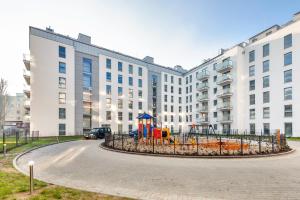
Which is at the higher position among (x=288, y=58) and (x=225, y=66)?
(x=225, y=66)

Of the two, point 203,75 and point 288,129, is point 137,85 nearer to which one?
point 203,75

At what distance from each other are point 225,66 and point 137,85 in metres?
22.5

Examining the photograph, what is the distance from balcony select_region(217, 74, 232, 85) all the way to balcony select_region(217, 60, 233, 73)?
5.23ft

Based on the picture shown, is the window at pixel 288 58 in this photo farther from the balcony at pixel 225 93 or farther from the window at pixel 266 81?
the balcony at pixel 225 93

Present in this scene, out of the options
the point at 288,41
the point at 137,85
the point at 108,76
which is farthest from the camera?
the point at 137,85

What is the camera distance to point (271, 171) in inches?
336

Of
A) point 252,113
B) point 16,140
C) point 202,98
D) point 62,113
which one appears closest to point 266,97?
point 252,113

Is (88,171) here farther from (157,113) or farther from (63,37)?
(157,113)

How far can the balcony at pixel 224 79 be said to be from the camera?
127 ft

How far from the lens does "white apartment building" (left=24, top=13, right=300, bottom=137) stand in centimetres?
3197

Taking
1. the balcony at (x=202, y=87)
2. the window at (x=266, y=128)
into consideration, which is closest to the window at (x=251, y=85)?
the window at (x=266, y=128)

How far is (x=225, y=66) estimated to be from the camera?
39656 mm

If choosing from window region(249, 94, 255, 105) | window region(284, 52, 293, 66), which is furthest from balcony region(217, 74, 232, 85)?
window region(284, 52, 293, 66)

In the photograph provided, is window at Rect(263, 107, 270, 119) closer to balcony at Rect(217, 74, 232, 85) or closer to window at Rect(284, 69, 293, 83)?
window at Rect(284, 69, 293, 83)
